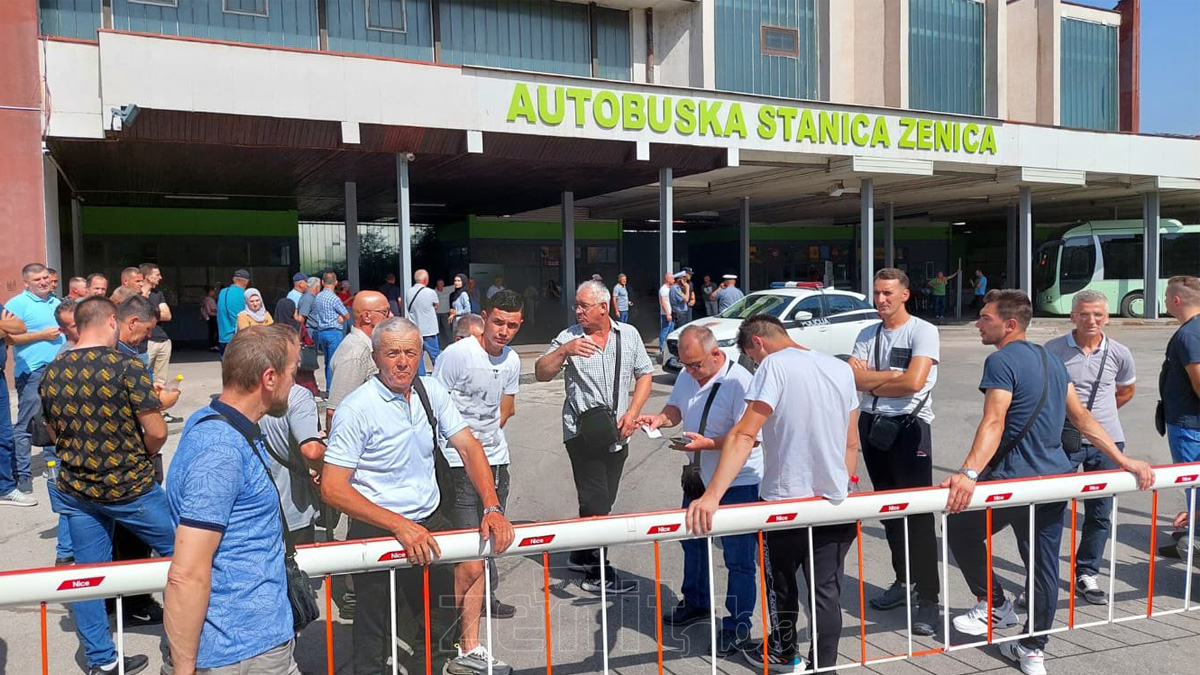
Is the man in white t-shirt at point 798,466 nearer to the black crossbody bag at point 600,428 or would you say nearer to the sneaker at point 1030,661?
the sneaker at point 1030,661

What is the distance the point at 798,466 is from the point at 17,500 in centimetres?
663

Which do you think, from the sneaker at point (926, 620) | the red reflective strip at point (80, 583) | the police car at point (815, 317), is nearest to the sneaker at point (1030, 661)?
the sneaker at point (926, 620)

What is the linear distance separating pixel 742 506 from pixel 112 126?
11722mm

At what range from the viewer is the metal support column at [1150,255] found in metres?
24.2

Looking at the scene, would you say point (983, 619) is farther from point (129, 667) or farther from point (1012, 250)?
point (1012, 250)

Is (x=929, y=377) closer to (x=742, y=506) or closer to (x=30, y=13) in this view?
(x=742, y=506)

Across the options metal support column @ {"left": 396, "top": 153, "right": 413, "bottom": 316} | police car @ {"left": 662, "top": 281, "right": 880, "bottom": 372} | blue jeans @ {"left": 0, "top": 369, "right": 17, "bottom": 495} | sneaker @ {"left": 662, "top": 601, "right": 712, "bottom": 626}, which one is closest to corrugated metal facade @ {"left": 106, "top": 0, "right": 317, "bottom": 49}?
metal support column @ {"left": 396, "top": 153, "right": 413, "bottom": 316}

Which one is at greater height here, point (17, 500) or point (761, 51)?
point (761, 51)

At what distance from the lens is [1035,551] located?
398cm

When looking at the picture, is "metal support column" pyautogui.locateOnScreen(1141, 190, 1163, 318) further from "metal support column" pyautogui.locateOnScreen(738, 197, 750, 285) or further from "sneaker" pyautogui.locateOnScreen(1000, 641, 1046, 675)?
"sneaker" pyautogui.locateOnScreen(1000, 641, 1046, 675)

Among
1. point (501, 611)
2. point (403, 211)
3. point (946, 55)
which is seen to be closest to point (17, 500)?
point (501, 611)

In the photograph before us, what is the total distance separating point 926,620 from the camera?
4383mm

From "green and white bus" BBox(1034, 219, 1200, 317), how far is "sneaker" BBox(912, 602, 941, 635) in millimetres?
25429

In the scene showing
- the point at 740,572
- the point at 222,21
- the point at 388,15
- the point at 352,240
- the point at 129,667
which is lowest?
the point at 129,667
